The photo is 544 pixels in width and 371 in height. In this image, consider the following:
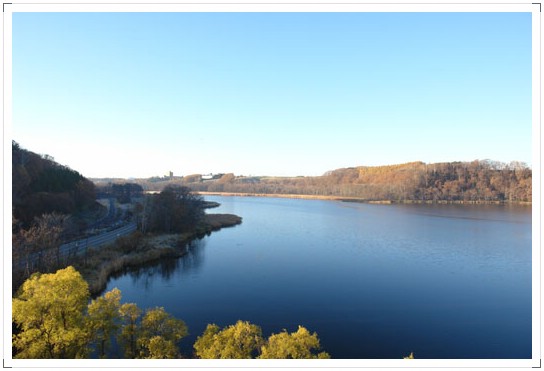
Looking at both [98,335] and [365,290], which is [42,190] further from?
[365,290]

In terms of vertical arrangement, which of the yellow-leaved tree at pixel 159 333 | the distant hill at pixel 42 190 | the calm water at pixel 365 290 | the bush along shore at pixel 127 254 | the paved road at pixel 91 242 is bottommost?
the calm water at pixel 365 290

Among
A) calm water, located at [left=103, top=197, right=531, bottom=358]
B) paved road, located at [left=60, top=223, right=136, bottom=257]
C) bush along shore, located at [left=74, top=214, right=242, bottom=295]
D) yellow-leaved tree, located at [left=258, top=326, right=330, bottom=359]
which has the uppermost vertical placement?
yellow-leaved tree, located at [left=258, top=326, right=330, bottom=359]

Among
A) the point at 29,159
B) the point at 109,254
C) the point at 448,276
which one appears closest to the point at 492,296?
the point at 448,276

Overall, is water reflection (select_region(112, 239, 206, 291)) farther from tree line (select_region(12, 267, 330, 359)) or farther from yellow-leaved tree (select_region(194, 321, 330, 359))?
yellow-leaved tree (select_region(194, 321, 330, 359))

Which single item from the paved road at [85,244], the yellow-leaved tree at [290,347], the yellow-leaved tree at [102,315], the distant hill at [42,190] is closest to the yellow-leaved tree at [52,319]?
the yellow-leaved tree at [102,315]

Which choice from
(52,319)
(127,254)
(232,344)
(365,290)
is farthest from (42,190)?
(232,344)

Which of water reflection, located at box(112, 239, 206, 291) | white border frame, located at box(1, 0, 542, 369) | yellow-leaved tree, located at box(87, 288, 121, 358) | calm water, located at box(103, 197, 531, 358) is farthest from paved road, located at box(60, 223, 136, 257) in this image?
white border frame, located at box(1, 0, 542, 369)
